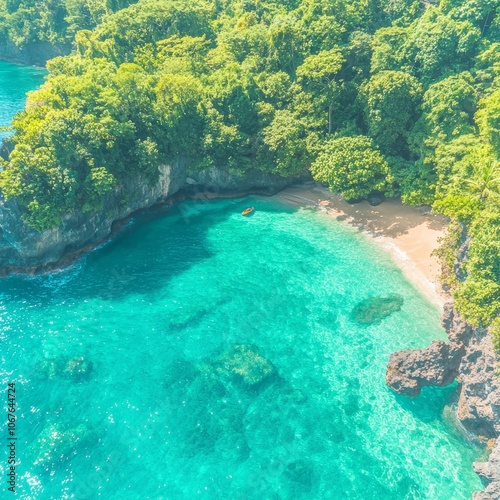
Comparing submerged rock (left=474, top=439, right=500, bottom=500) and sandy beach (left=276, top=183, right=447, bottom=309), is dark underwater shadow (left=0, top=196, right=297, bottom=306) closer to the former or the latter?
sandy beach (left=276, top=183, right=447, bottom=309)

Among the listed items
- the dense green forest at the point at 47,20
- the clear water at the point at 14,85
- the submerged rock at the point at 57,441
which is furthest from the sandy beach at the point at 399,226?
the dense green forest at the point at 47,20

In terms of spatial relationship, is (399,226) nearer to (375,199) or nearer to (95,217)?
(375,199)

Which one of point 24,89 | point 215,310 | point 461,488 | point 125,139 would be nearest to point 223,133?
point 125,139

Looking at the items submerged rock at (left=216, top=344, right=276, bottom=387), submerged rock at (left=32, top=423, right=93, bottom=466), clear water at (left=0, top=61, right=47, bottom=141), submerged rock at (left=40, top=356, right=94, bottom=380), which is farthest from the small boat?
clear water at (left=0, top=61, right=47, bottom=141)

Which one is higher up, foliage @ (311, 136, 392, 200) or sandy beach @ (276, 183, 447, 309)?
foliage @ (311, 136, 392, 200)

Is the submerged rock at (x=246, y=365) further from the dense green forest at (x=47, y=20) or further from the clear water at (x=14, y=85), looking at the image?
the dense green forest at (x=47, y=20)

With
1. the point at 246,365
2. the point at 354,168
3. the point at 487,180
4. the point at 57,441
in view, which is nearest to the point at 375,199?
the point at 354,168
